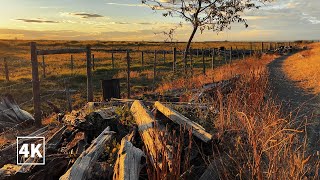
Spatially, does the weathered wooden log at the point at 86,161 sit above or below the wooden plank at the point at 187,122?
below

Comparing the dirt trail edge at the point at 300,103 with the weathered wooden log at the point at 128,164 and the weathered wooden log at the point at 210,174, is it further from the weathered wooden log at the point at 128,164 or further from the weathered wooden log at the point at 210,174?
the weathered wooden log at the point at 128,164

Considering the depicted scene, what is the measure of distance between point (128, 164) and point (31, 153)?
216 cm

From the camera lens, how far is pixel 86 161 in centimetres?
464

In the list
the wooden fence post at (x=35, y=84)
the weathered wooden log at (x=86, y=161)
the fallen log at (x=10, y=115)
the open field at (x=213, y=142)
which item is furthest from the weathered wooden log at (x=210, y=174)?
the fallen log at (x=10, y=115)

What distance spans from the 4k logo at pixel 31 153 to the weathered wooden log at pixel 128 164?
141cm

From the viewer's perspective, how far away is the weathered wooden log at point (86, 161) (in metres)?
4.24

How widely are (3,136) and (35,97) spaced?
153cm

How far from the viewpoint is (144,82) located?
22.0m

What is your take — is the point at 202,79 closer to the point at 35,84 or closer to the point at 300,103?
the point at 300,103

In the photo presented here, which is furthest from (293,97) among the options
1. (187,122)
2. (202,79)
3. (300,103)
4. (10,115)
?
(10,115)

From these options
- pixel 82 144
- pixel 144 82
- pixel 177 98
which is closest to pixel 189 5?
pixel 144 82

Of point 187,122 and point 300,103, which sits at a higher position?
point 187,122

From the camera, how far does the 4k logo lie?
17.4 feet

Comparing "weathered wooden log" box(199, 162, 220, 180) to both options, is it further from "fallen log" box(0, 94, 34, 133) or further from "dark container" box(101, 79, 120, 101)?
"fallen log" box(0, 94, 34, 133)
